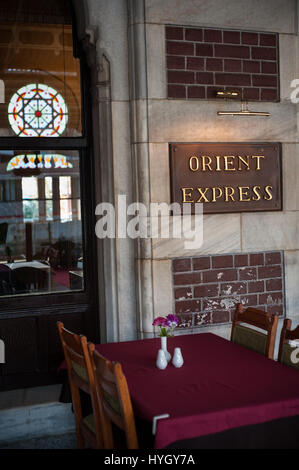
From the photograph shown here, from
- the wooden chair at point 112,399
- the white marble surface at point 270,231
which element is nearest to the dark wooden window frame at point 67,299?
the white marble surface at point 270,231

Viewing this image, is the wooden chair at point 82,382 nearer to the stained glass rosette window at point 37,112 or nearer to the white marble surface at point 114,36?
the stained glass rosette window at point 37,112

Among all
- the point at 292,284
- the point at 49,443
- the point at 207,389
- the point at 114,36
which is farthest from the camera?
Answer: the point at 292,284

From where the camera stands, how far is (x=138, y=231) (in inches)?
180

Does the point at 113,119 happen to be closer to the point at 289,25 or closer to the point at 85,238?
the point at 85,238

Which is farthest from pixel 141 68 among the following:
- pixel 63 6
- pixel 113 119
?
pixel 63 6

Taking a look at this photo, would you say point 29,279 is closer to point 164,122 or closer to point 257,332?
point 164,122

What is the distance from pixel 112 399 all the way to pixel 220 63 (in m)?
3.14

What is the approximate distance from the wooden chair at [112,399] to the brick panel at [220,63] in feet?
8.66

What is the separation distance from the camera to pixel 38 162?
4.71 metres

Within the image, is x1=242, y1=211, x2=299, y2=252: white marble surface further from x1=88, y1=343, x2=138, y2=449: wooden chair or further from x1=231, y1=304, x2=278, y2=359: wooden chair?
x1=88, y1=343, x2=138, y2=449: wooden chair

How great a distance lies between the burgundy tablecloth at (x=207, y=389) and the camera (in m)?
2.49

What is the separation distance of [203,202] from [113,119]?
1030mm

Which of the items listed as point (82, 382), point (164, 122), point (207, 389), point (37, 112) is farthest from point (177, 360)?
point (37, 112)

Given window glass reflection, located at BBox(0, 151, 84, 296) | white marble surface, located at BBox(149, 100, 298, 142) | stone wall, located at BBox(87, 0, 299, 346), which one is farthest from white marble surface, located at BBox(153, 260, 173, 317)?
white marble surface, located at BBox(149, 100, 298, 142)
